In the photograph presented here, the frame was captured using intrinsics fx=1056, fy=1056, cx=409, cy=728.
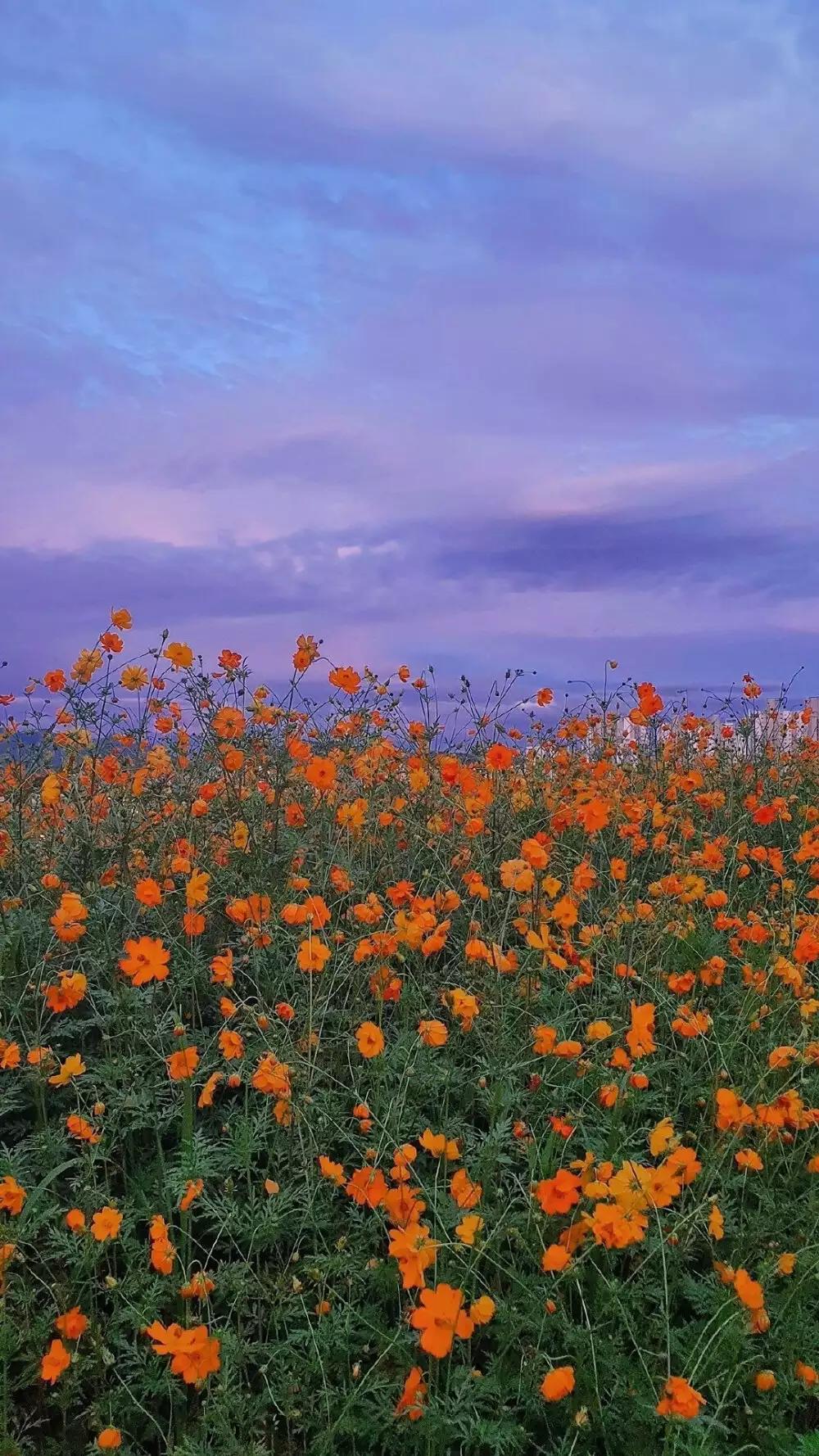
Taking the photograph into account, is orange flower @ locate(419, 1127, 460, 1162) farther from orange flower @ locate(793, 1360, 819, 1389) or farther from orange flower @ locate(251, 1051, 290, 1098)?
orange flower @ locate(793, 1360, 819, 1389)

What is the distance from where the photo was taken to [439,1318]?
190 cm

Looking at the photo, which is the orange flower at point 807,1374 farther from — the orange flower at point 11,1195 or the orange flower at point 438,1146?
the orange flower at point 11,1195

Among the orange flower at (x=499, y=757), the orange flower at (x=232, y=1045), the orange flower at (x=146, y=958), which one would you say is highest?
the orange flower at (x=499, y=757)

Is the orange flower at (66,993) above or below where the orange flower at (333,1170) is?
above

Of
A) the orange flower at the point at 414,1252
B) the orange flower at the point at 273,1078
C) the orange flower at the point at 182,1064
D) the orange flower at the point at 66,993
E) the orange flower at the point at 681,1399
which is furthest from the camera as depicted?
the orange flower at the point at 66,993

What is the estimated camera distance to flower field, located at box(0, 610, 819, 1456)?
218 cm

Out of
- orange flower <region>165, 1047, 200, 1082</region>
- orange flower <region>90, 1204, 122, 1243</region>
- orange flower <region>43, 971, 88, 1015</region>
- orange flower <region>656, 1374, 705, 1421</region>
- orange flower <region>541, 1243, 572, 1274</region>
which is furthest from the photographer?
orange flower <region>43, 971, 88, 1015</region>

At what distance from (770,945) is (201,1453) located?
263 centimetres

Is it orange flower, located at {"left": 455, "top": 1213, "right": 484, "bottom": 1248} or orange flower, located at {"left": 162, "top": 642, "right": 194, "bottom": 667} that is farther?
orange flower, located at {"left": 162, "top": 642, "right": 194, "bottom": 667}

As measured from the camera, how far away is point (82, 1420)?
2406mm

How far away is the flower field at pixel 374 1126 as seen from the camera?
2180 millimetres

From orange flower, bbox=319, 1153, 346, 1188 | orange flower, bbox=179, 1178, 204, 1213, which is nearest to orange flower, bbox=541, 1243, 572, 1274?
orange flower, bbox=319, 1153, 346, 1188

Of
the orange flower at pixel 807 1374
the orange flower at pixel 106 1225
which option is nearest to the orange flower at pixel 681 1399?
the orange flower at pixel 807 1374

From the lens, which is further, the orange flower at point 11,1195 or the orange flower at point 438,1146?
the orange flower at point 11,1195
